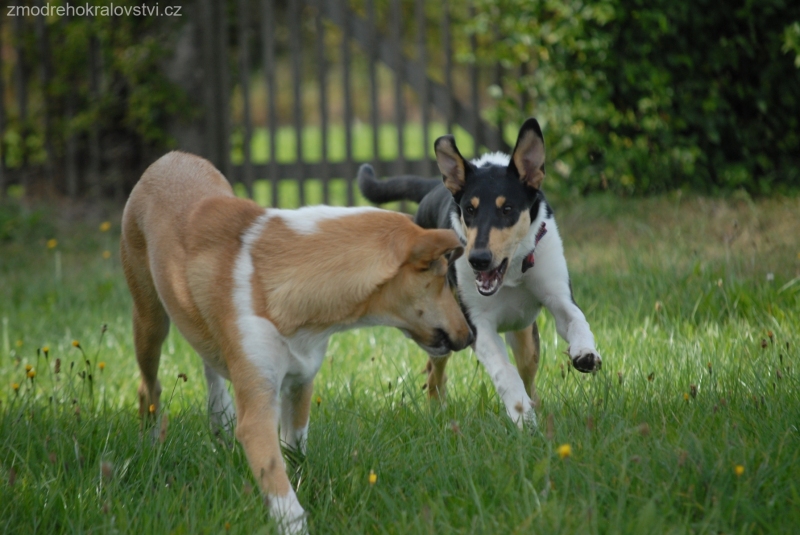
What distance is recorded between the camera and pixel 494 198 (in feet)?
13.1

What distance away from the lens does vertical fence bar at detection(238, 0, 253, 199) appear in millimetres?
8875

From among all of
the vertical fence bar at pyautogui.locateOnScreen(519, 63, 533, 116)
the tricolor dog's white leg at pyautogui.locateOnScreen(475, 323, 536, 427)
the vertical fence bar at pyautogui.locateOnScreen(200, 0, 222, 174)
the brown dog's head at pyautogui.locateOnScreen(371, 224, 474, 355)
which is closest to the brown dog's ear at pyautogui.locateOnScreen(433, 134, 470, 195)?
the tricolor dog's white leg at pyautogui.locateOnScreen(475, 323, 536, 427)

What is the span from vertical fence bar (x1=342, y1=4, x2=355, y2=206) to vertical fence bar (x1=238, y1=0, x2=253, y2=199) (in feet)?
3.23

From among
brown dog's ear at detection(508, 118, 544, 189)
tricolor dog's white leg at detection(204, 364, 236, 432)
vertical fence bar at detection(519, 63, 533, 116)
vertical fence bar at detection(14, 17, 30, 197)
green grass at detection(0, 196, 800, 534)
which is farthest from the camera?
vertical fence bar at detection(14, 17, 30, 197)

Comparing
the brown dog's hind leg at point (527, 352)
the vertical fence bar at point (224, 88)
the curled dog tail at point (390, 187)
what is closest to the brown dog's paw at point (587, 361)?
the brown dog's hind leg at point (527, 352)

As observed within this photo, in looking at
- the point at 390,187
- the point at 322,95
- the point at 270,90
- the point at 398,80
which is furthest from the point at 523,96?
the point at 390,187

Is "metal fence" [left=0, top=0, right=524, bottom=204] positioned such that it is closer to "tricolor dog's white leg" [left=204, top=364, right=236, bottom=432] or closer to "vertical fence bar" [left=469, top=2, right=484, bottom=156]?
"vertical fence bar" [left=469, top=2, right=484, bottom=156]

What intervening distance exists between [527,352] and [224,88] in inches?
226

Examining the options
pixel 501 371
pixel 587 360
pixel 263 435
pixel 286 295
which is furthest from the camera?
pixel 501 371

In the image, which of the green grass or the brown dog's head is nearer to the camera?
the green grass

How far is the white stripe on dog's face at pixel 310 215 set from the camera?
10.6ft

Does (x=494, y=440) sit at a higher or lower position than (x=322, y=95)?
lower

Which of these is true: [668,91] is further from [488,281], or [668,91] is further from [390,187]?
[488,281]

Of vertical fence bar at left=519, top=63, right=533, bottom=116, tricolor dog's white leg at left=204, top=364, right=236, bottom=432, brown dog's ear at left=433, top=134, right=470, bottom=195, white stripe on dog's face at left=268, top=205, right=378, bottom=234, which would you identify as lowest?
tricolor dog's white leg at left=204, top=364, right=236, bottom=432
